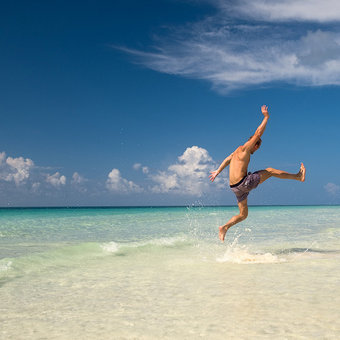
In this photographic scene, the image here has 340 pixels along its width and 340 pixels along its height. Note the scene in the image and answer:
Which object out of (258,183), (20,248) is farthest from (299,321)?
(20,248)

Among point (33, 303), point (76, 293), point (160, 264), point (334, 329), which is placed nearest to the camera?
point (334, 329)

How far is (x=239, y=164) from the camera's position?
800 cm

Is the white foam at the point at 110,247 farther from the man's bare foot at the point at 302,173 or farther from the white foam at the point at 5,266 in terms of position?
the man's bare foot at the point at 302,173

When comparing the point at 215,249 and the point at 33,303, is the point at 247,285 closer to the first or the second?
the point at 33,303

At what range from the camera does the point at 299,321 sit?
12.1 feet

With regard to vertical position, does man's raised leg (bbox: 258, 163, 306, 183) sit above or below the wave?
above

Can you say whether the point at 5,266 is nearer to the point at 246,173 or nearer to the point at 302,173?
the point at 246,173

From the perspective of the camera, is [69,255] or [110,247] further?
[110,247]

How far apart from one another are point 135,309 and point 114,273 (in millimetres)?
2276

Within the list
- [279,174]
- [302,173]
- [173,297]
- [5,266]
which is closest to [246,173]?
[279,174]

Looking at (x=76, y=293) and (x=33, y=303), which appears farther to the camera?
(x=76, y=293)

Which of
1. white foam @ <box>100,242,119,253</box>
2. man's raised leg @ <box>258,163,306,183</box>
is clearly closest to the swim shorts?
man's raised leg @ <box>258,163,306,183</box>

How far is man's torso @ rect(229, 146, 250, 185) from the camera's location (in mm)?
7918

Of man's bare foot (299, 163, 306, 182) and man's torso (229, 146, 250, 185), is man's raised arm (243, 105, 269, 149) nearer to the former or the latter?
man's torso (229, 146, 250, 185)
